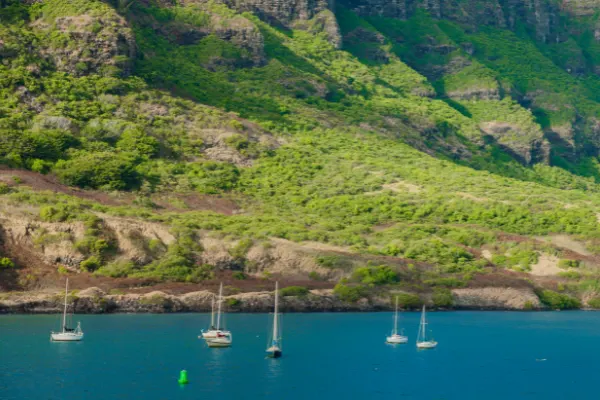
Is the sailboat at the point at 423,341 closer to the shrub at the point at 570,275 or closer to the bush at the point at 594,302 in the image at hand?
the shrub at the point at 570,275

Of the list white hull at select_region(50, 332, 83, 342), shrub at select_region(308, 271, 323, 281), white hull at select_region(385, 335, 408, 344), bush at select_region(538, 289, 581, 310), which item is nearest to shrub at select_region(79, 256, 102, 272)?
shrub at select_region(308, 271, 323, 281)

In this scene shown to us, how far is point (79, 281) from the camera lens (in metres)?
161

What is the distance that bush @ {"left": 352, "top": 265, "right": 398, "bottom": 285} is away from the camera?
574 feet

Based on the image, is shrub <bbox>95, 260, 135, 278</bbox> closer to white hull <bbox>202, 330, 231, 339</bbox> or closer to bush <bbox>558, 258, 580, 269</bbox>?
white hull <bbox>202, 330, 231, 339</bbox>

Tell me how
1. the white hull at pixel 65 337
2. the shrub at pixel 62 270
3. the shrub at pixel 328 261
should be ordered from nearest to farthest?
the white hull at pixel 65 337, the shrub at pixel 62 270, the shrub at pixel 328 261

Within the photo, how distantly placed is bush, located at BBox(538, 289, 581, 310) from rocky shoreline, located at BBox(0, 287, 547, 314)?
3.68 ft

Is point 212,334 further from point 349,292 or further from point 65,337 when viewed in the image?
point 349,292

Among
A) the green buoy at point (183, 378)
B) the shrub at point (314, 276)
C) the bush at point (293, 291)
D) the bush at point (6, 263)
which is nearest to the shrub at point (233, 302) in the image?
the bush at point (293, 291)

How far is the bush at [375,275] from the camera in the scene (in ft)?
574

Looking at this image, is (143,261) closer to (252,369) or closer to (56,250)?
(56,250)

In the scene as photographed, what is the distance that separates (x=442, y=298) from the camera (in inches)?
6929

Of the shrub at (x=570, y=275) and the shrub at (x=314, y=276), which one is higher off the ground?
the shrub at (x=570, y=275)

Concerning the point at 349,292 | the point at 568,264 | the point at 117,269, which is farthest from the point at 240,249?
the point at 568,264

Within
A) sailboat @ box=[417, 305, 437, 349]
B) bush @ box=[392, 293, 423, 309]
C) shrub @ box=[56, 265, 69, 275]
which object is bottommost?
sailboat @ box=[417, 305, 437, 349]
